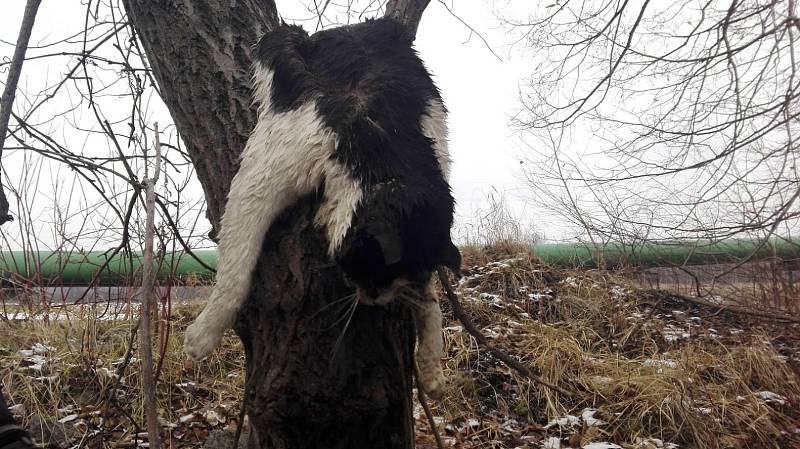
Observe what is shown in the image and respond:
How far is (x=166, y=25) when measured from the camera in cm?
156

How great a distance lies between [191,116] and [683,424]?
364 centimetres

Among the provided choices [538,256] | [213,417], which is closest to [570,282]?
[538,256]

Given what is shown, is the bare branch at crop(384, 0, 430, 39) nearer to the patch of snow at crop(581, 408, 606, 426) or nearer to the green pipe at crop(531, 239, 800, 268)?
the patch of snow at crop(581, 408, 606, 426)

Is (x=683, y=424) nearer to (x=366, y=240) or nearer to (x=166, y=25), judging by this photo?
(x=366, y=240)

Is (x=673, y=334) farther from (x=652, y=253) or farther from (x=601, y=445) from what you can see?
(x=601, y=445)

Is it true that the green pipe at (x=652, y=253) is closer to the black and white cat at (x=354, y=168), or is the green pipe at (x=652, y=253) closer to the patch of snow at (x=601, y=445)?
the patch of snow at (x=601, y=445)

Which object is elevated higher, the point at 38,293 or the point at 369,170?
the point at 369,170

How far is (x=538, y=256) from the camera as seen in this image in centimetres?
623

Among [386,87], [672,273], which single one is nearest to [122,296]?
[386,87]

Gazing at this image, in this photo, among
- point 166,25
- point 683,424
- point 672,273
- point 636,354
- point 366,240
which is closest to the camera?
point 366,240

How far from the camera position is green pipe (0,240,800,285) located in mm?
4207

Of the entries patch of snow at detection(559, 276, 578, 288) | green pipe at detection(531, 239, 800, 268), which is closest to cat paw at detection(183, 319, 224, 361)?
green pipe at detection(531, 239, 800, 268)

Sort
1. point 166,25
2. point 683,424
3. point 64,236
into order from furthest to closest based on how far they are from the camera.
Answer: point 64,236
point 683,424
point 166,25

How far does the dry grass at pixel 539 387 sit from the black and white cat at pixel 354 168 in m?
2.06
